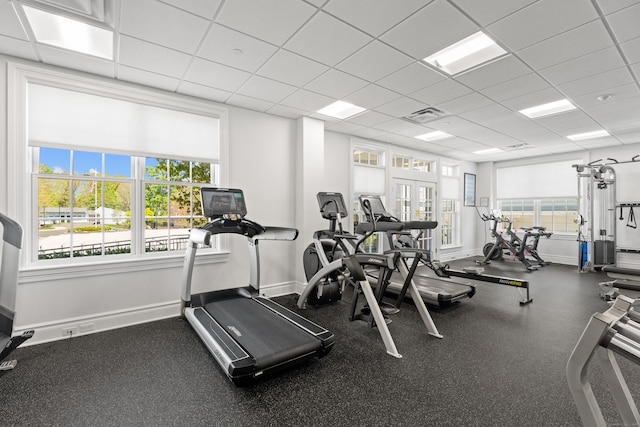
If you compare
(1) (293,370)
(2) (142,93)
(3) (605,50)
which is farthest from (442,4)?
(2) (142,93)

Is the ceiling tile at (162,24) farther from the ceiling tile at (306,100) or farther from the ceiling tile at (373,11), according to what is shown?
the ceiling tile at (306,100)

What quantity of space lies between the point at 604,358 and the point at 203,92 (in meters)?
4.19

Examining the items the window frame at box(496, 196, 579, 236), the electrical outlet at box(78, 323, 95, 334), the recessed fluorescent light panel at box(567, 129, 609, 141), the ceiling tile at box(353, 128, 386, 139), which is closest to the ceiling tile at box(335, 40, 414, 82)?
the ceiling tile at box(353, 128, 386, 139)

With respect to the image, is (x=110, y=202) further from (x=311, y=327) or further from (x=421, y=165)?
(x=421, y=165)

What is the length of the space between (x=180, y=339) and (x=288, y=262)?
2.01 metres

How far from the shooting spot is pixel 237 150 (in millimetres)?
4254

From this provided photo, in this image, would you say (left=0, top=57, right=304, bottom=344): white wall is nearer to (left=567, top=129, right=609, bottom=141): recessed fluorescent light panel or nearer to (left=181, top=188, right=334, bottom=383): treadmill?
(left=181, top=188, right=334, bottom=383): treadmill

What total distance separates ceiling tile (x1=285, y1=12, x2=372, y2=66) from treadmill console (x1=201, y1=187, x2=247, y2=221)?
1.67 m

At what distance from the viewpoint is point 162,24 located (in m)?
2.40

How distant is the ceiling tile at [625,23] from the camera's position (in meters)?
2.22

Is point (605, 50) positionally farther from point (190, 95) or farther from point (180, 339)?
point (180, 339)

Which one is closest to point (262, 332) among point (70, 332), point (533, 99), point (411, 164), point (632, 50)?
point (70, 332)

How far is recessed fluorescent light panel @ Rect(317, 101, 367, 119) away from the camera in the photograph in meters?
4.31

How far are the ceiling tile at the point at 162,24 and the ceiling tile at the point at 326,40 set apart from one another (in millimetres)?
794
